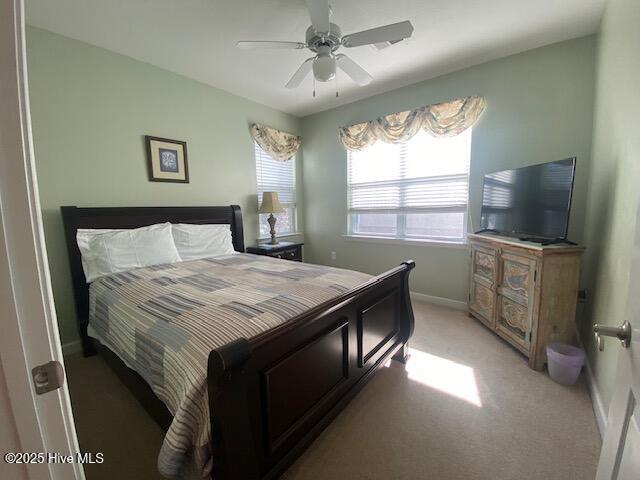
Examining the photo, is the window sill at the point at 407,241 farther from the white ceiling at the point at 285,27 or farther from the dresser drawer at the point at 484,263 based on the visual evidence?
the white ceiling at the point at 285,27

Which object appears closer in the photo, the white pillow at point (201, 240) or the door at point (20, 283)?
the door at point (20, 283)

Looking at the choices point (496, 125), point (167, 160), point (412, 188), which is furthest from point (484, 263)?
point (167, 160)

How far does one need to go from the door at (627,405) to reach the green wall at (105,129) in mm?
3342

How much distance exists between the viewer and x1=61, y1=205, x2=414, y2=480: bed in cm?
92

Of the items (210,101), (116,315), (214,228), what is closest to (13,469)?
(116,315)

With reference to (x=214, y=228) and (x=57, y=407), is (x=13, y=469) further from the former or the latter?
(x=214, y=228)

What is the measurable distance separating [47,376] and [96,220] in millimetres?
2467

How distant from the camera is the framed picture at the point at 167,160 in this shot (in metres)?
2.73

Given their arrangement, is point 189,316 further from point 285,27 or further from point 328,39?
point 285,27

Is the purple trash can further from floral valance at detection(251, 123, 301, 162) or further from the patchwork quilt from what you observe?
floral valance at detection(251, 123, 301, 162)

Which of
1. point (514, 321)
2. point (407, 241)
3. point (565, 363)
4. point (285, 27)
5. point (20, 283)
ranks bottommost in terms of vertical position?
point (565, 363)

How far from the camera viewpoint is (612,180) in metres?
1.72

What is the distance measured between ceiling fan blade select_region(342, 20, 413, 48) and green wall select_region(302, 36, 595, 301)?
159 cm

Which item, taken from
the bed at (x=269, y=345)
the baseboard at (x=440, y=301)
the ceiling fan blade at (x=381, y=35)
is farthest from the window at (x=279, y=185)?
the ceiling fan blade at (x=381, y=35)
